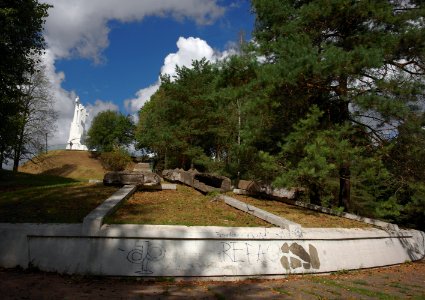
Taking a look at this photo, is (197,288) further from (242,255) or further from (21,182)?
(21,182)

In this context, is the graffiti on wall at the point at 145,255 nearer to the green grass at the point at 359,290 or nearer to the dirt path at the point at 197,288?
the dirt path at the point at 197,288

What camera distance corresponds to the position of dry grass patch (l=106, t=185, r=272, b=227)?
802 centimetres

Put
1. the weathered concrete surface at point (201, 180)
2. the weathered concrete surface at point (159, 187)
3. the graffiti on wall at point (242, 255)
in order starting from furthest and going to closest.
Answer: the weathered concrete surface at point (201, 180), the weathered concrete surface at point (159, 187), the graffiti on wall at point (242, 255)

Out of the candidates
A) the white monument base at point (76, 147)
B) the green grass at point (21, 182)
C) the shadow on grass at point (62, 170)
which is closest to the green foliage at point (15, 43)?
the green grass at point (21, 182)

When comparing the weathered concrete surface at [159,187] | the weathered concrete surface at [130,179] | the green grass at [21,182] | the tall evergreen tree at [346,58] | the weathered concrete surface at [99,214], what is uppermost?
the tall evergreen tree at [346,58]

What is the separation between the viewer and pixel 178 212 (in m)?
8.99

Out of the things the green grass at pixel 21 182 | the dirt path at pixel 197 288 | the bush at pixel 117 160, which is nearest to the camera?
the dirt path at pixel 197 288

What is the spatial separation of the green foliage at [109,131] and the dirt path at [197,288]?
57.7 m

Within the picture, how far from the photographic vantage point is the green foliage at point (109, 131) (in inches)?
2522

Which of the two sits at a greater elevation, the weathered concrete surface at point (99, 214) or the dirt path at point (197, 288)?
the weathered concrete surface at point (99, 214)

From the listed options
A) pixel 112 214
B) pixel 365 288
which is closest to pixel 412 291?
pixel 365 288

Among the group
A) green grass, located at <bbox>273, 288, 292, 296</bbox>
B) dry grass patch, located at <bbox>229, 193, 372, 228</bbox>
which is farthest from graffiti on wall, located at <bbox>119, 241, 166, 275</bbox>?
dry grass patch, located at <bbox>229, 193, 372, 228</bbox>

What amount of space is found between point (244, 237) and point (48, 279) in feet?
11.4

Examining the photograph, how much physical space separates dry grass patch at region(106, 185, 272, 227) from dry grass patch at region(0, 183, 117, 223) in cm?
81
